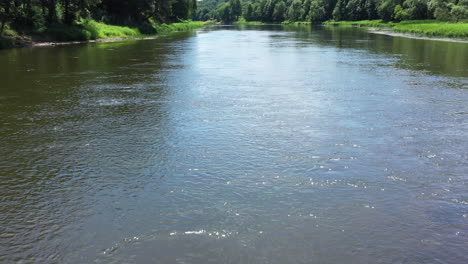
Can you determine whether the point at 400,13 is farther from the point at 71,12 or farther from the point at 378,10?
the point at 71,12

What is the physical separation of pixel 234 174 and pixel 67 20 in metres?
Result: 54.2

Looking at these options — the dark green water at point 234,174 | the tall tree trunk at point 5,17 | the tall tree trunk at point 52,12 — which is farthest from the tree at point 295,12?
the dark green water at point 234,174

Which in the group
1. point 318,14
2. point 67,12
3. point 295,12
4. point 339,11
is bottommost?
point 67,12

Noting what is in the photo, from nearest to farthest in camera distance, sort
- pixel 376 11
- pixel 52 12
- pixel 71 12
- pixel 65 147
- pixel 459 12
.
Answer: pixel 65 147 → pixel 52 12 → pixel 71 12 → pixel 459 12 → pixel 376 11

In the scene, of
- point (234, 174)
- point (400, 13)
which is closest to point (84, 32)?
point (234, 174)

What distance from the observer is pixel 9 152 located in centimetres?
1158

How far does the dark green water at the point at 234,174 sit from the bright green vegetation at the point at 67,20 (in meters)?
29.0

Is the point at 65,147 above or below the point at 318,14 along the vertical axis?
below

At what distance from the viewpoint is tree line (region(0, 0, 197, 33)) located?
1817 inches

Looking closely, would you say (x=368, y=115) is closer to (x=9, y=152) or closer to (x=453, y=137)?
(x=453, y=137)

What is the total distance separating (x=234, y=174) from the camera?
10.0 m

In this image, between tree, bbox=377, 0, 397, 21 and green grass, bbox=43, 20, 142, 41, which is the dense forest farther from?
green grass, bbox=43, 20, 142, 41

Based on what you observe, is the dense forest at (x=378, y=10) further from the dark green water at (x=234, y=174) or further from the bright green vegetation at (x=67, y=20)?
the dark green water at (x=234, y=174)

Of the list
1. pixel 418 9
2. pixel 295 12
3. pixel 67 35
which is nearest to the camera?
pixel 67 35
